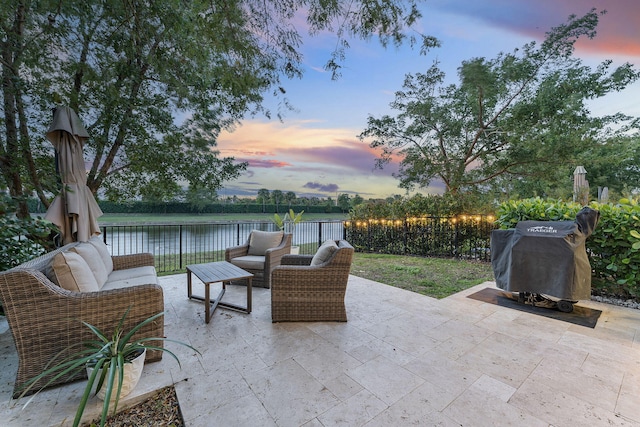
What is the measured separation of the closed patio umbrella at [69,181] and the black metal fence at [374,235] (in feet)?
7.58

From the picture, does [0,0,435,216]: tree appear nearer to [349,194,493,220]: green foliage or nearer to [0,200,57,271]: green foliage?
[0,200,57,271]: green foliage

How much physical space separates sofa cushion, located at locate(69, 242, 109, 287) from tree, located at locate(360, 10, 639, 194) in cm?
964

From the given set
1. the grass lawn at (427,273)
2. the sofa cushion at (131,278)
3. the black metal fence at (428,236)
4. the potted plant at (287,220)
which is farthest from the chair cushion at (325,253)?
the black metal fence at (428,236)

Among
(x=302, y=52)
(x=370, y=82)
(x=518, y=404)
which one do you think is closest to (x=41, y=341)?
(x=518, y=404)

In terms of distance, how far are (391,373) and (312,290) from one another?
3.70ft

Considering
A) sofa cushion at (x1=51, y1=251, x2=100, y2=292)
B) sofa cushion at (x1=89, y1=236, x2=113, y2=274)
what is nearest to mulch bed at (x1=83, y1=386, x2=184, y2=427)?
sofa cushion at (x1=51, y1=251, x2=100, y2=292)

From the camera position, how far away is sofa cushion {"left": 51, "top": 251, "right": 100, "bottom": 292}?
1.92 meters

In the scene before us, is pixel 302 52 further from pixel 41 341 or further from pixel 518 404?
pixel 518 404

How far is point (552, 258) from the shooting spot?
298cm

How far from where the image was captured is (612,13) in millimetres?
5004

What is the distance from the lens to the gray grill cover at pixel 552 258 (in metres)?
2.88

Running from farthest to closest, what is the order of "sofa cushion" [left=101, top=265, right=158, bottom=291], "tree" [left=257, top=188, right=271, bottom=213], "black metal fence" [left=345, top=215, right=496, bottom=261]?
"tree" [left=257, top=188, right=271, bottom=213] → "black metal fence" [left=345, top=215, right=496, bottom=261] → "sofa cushion" [left=101, top=265, right=158, bottom=291]

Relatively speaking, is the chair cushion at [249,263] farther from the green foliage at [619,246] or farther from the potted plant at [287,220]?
the green foliage at [619,246]

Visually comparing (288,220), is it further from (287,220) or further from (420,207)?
(420,207)
